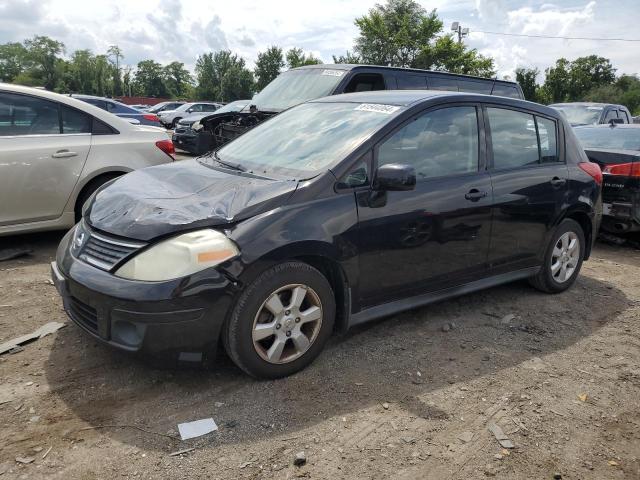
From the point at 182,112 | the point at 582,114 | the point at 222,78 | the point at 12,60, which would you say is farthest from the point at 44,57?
the point at 582,114

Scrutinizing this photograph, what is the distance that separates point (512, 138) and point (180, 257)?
2.89m

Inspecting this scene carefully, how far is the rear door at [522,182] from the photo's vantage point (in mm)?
4203

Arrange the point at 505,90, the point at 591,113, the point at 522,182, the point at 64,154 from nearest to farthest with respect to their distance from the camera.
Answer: the point at 522,182 < the point at 64,154 < the point at 505,90 < the point at 591,113

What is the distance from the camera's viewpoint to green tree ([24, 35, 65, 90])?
88250mm

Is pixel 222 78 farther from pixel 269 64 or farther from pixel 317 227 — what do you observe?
pixel 317 227

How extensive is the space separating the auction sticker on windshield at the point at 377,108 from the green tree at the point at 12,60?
107 metres

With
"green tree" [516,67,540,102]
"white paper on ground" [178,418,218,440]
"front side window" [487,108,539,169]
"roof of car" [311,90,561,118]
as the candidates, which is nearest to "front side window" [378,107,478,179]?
"roof of car" [311,90,561,118]

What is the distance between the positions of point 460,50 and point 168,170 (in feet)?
154

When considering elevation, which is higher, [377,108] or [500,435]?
[377,108]

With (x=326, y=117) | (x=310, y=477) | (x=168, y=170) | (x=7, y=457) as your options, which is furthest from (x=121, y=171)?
(x=310, y=477)

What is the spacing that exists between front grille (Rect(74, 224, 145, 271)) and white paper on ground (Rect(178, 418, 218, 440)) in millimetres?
920

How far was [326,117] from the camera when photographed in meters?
4.00

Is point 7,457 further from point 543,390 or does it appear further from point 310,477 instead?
point 543,390

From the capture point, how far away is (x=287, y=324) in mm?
3129
